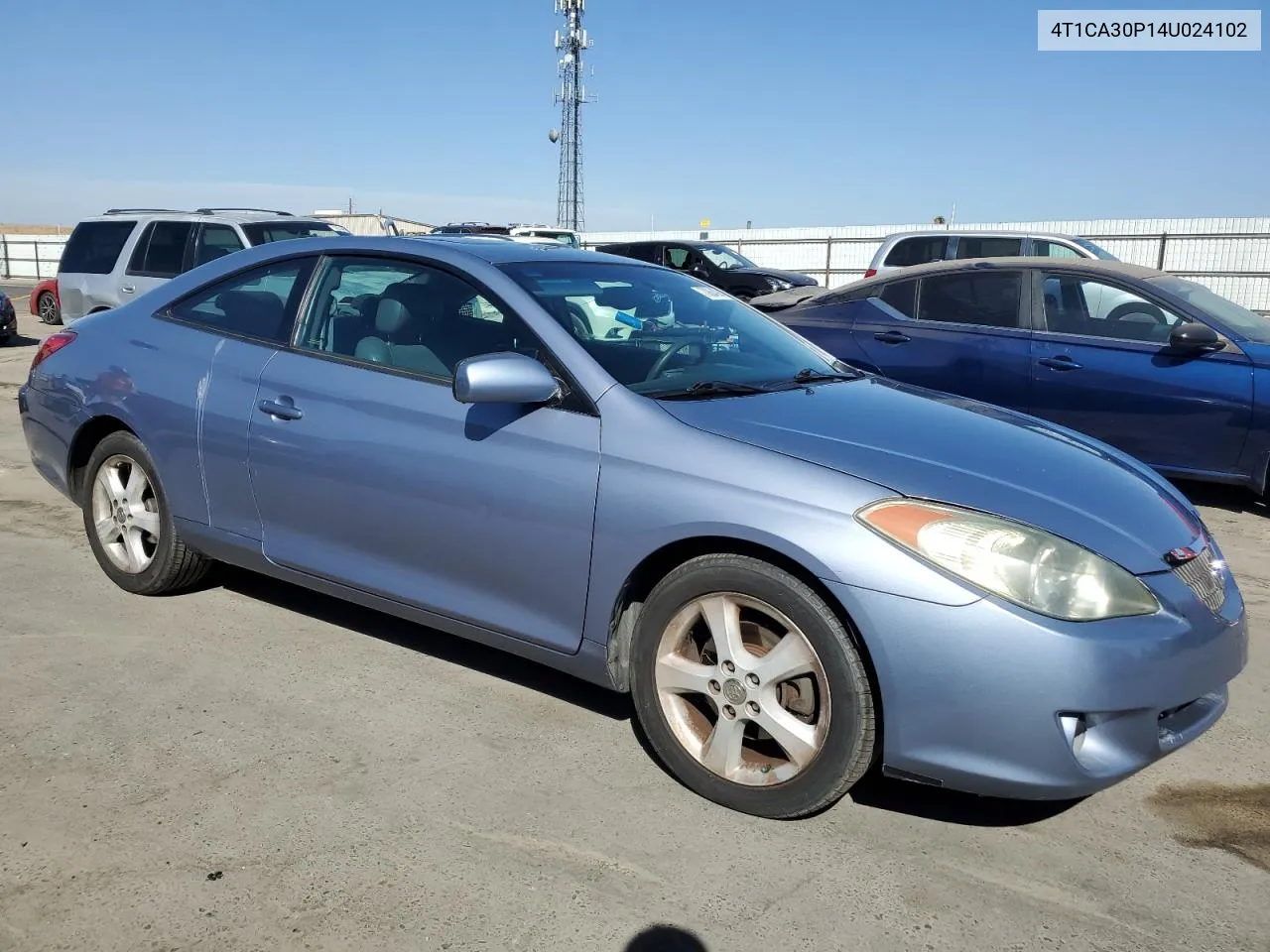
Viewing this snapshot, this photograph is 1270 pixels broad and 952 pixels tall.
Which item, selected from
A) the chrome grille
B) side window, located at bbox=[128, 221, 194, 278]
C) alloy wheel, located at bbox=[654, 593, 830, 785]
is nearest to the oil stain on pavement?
the chrome grille

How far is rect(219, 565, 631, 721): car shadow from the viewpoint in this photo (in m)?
3.75

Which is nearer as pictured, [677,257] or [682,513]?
[682,513]

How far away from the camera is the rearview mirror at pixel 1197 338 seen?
6172 mm

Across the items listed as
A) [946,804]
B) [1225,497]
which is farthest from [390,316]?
[1225,497]

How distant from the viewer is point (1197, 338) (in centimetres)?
617

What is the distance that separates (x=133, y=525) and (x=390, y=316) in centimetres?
164

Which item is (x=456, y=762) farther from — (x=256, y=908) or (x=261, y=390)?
(x=261, y=390)

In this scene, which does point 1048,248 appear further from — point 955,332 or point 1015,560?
point 1015,560

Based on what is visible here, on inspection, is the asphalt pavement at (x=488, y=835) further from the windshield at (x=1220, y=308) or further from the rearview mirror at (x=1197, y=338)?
the windshield at (x=1220, y=308)

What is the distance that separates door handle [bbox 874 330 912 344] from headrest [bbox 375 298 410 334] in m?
4.39

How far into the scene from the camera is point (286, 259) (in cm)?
417

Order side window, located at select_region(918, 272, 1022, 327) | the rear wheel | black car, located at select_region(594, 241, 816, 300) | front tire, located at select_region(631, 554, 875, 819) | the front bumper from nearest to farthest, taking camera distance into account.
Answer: the front bumper, front tire, located at select_region(631, 554, 875, 819), side window, located at select_region(918, 272, 1022, 327), black car, located at select_region(594, 241, 816, 300), the rear wheel

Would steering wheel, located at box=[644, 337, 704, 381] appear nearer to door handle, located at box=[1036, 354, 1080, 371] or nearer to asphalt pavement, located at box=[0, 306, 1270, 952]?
asphalt pavement, located at box=[0, 306, 1270, 952]

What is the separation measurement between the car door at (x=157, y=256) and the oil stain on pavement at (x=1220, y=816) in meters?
10.8
